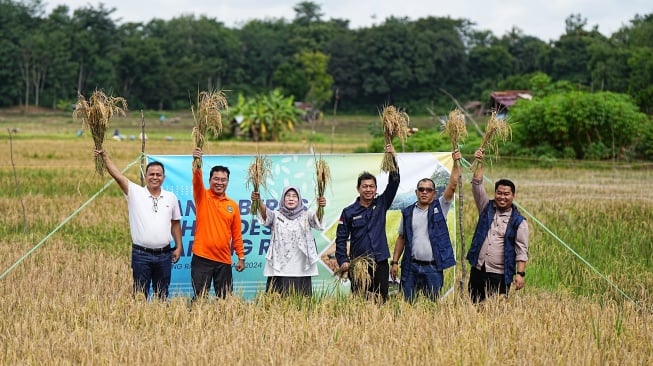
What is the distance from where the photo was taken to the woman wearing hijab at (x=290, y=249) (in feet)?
26.4

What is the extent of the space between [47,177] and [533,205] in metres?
11.4

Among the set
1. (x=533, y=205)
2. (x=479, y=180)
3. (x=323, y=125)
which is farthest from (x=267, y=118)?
(x=479, y=180)

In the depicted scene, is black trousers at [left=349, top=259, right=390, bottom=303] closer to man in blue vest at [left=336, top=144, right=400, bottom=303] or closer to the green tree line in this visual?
man in blue vest at [left=336, top=144, right=400, bottom=303]

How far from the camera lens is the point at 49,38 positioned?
2936 inches

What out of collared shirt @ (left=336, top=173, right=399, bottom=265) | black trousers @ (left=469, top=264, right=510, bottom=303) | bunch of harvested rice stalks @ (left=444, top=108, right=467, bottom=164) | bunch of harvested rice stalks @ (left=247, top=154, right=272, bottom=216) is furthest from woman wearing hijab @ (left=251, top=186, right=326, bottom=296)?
black trousers @ (left=469, top=264, right=510, bottom=303)

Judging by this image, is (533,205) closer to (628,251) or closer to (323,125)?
(628,251)

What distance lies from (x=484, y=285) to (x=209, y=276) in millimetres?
2413

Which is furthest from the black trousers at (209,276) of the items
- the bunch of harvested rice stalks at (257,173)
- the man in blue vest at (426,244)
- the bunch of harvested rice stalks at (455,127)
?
the bunch of harvested rice stalks at (455,127)

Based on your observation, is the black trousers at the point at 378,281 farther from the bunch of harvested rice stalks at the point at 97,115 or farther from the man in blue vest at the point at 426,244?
the bunch of harvested rice stalks at the point at 97,115

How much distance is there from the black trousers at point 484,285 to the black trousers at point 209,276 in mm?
2151

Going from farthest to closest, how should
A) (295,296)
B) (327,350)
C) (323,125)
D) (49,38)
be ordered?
(49,38) < (323,125) < (295,296) < (327,350)

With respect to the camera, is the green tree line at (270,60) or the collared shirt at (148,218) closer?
the collared shirt at (148,218)

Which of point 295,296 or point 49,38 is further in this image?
point 49,38

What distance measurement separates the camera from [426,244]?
7922mm
